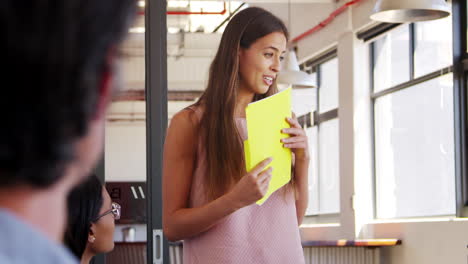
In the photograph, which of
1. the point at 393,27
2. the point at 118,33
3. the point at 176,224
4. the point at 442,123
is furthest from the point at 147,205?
the point at 393,27

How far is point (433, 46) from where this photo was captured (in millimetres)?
7207

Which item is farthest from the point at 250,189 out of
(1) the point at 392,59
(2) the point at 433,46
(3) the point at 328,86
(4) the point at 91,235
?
(3) the point at 328,86

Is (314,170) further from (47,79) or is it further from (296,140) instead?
(47,79)

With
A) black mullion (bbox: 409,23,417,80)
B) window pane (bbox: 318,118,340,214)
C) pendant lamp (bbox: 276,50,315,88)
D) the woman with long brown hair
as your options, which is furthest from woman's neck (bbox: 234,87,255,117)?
window pane (bbox: 318,118,340,214)

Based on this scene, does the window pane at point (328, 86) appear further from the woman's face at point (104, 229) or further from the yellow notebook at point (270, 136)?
the yellow notebook at point (270, 136)

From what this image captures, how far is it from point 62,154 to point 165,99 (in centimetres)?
248

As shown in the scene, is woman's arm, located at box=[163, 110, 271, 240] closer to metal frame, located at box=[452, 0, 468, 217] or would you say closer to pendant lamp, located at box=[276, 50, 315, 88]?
metal frame, located at box=[452, 0, 468, 217]

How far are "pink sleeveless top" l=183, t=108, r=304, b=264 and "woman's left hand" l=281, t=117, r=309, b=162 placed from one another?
0.27 ft

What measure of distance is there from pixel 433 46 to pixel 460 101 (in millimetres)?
783

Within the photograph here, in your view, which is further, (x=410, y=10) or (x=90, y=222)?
(x=410, y=10)

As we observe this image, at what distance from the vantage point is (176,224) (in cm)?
149

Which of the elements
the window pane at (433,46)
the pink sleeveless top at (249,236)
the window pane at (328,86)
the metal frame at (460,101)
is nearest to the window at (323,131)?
the window pane at (328,86)

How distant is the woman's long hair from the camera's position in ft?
4.99

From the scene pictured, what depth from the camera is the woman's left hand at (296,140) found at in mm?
1508
